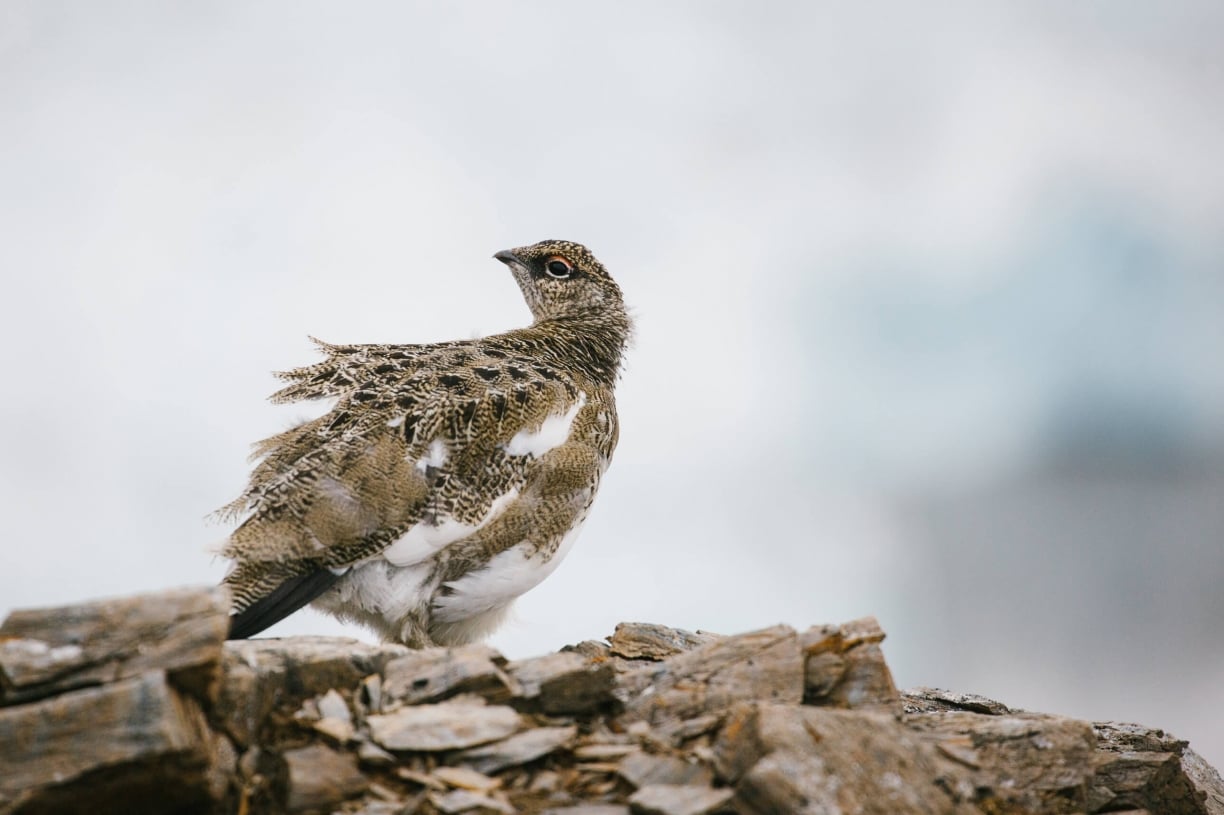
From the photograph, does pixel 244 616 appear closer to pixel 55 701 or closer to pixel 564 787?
pixel 55 701

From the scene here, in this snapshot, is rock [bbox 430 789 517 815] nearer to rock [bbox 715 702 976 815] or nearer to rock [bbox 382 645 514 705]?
rock [bbox 382 645 514 705]

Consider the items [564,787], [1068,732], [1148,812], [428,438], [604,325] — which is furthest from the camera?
[604,325]

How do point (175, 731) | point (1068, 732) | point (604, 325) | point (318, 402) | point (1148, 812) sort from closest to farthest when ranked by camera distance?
point (175, 731)
point (1068, 732)
point (1148, 812)
point (318, 402)
point (604, 325)

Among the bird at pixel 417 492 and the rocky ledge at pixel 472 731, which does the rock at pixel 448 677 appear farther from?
the bird at pixel 417 492

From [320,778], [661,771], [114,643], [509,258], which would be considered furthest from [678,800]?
[509,258]

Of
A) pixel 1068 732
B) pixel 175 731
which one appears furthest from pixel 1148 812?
pixel 175 731

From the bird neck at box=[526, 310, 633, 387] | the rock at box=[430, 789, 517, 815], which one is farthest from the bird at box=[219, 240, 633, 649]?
the rock at box=[430, 789, 517, 815]
